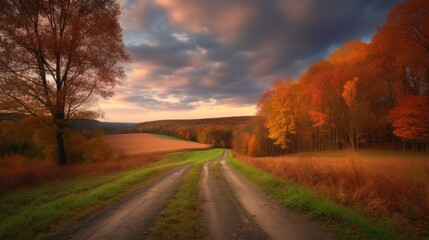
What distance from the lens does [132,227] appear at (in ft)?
20.9

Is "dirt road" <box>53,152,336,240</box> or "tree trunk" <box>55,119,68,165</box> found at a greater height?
"tree trunk" <box>55,119,68,165</box>

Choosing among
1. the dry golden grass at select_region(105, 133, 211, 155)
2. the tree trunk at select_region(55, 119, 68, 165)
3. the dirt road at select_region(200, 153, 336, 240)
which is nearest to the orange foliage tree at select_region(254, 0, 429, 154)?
the dirt road at select_region(200, 153, 336, 240)

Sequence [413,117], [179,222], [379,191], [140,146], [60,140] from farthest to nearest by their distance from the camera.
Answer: [140,146]
[413,117]
[60,140]
[379,191]
[179,222]

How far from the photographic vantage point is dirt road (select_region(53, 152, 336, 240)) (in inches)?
229

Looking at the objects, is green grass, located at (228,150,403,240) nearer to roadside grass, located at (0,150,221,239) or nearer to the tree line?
roadside grass, located at (0,150,221,239)

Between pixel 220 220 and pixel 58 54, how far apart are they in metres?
15.5

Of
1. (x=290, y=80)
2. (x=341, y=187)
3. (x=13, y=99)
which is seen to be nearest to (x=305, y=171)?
(x=341, y=187)

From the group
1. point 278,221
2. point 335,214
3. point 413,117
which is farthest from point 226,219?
point 413,117

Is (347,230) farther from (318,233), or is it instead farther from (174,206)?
(174,206)

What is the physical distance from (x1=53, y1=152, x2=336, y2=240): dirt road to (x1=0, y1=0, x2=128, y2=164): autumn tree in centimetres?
1009

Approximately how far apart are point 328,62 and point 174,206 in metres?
41.8

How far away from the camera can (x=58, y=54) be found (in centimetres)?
1490

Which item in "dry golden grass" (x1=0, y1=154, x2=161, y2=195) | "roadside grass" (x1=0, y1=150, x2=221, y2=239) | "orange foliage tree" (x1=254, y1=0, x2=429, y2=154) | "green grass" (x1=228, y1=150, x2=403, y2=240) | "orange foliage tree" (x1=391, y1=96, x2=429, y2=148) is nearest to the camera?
"green grass" (x1=228, y1=150, x2=403, y2=240)

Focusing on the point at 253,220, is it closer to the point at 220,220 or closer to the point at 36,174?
the point at 220,220
